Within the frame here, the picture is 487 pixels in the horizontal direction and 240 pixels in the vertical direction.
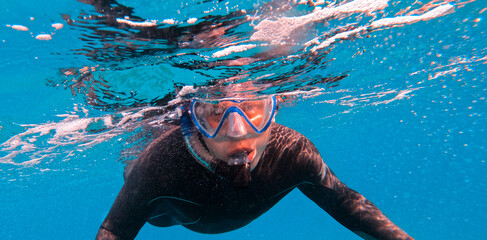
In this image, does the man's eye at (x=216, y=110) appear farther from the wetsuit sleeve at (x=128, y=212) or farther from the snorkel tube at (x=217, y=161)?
the wetsuit sleeve at (x=128, y=212)

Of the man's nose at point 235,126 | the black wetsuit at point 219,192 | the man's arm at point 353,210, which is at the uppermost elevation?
the man's nose at point 235,126

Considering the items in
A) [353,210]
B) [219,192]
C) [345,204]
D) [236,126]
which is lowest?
[353,210]

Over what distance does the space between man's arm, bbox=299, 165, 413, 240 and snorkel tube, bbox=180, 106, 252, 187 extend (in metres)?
1.59

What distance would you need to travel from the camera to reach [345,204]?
3.92 m

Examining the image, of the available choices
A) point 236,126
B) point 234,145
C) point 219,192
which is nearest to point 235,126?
point 236,126

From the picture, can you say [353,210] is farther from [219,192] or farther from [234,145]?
[234,145]

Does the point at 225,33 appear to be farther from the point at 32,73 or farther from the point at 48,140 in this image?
the point at 48,140

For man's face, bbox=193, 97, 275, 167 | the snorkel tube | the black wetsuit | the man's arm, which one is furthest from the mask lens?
the man's arm

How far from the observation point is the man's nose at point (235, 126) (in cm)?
317

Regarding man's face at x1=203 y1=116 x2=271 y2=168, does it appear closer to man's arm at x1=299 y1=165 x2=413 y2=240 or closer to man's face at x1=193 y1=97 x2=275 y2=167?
man's face at x1=193 y1=97 x2=275 y2=167

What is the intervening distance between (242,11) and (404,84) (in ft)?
45.4

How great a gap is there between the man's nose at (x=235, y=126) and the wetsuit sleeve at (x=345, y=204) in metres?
1.22

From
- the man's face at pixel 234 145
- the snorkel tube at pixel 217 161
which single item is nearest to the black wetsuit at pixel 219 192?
the snorkel tube at pixel 217 161

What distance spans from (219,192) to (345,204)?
1.87 metres
